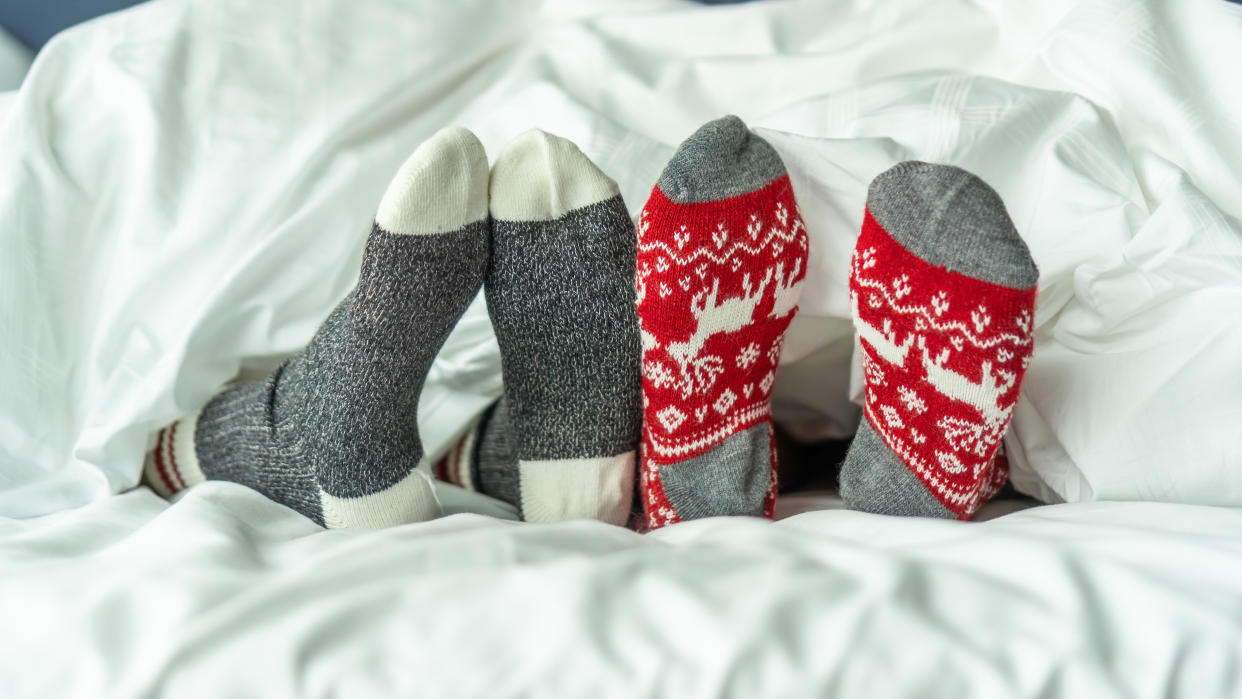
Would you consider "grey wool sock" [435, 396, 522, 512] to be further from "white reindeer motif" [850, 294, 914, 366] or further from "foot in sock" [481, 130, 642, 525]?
"white reindeer motif" [850, 294, 914, 366]

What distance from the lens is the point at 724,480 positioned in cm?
62

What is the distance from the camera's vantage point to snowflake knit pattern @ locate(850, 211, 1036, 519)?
51 centimetres

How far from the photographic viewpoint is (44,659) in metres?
0.37

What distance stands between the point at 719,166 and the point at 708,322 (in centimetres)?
10

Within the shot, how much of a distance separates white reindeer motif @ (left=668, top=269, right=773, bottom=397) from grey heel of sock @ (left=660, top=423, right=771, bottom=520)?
56 millimetres

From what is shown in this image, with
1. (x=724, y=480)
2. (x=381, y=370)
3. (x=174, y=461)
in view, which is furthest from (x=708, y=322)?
(x=174, y=461)

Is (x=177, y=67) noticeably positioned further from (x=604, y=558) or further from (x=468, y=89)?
(x=604, y=558)

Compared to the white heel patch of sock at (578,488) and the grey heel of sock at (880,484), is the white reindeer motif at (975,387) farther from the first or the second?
the white heel patch of sock at (578,488)

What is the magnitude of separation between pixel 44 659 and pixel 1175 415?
581mm

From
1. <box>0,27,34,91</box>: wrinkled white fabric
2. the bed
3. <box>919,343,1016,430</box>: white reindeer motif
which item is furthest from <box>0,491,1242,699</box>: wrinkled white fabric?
<box>0,27,34,91</box>: wrinkled white fabric

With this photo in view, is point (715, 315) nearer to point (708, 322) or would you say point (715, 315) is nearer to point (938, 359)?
point (708, 322)

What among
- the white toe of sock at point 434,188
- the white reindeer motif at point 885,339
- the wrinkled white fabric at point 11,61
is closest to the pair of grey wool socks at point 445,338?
the white toe of sock at point 434,188

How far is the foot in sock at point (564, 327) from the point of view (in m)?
0.60

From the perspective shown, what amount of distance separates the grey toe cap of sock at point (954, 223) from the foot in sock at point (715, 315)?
0.27ft
